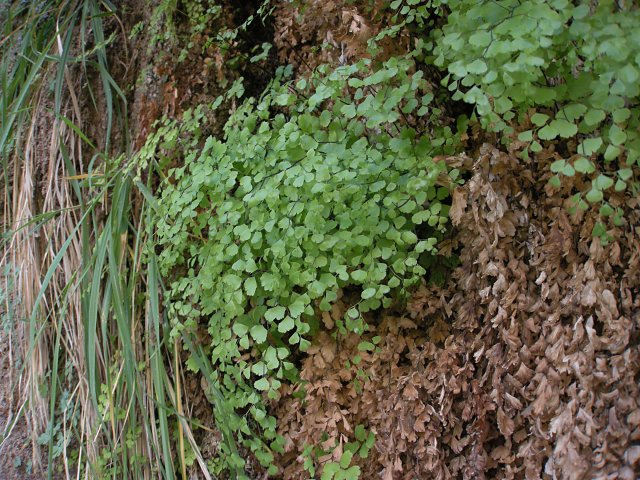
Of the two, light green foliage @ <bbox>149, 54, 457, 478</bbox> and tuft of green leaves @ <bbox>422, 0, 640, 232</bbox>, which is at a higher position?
tuft of green leaves @ <bbox>422, 0, 640, 232</bbox>

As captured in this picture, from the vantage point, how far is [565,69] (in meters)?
1.27

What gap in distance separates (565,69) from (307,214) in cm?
68

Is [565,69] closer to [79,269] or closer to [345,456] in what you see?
[345,456]

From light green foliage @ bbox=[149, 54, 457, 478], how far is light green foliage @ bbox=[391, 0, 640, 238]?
0.24 meters

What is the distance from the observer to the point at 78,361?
2.20m

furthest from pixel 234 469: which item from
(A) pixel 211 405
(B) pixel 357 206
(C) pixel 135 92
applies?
(C) pixel 135 92

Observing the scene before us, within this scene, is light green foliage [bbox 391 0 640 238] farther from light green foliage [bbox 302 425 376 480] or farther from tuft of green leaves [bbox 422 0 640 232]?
light green foliage [bbox 302 425 376 480]

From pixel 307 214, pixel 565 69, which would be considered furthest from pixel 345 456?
pixel 565 69

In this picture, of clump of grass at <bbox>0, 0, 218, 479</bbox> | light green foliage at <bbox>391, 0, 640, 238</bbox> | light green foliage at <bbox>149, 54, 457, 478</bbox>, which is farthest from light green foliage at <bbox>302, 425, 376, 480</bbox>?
light green foliage at <bbox>391, 0, 640, 238</bbox>

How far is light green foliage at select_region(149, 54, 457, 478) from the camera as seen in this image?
147cm

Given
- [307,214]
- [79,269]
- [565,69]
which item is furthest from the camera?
[79,269]

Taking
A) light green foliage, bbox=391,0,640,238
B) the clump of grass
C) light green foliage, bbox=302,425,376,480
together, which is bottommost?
light green foliage, bbox=302,425,376,480

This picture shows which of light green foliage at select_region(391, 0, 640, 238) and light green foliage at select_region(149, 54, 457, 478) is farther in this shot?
light green foliage at select_region(149, 54, 457, 478)

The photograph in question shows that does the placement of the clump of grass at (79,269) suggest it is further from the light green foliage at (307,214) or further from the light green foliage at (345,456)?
the light green foliage at (345,456)
